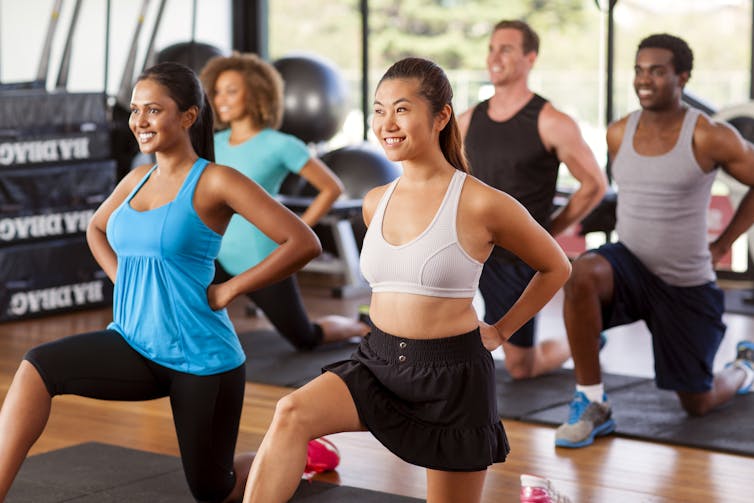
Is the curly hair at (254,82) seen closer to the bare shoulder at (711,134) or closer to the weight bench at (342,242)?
the bare shoulder at (711,134)

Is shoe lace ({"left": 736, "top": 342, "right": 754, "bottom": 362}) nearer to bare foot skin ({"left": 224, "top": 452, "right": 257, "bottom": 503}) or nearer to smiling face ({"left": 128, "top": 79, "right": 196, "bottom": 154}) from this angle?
bare foot skin ({"left": 224, "top": 452, "right": 257, "bottom": 503})

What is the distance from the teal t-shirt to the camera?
447 centimetres

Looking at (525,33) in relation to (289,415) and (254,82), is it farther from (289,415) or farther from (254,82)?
(289,415)

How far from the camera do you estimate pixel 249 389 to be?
457cm

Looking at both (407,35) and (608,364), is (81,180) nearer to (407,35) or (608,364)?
(608,364)

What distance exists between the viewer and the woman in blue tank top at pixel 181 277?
282 centimetres

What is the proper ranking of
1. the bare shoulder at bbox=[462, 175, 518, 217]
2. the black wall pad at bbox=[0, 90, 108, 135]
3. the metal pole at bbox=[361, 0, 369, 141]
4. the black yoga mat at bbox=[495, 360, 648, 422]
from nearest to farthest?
the bare shoulder at bbox=[462, 175, 518, 217]
the black yoga mat at bbox=[495, 360, 648, 422]
the black wall pad at bbox=[0, 90, 108, 135]
the metal pole at bbox=[361, 0, 369, 141]

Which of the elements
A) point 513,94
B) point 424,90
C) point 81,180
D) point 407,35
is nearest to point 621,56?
point 407,35

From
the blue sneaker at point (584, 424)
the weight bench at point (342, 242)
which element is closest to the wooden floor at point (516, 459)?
the blue sneaker at point (584, 424)

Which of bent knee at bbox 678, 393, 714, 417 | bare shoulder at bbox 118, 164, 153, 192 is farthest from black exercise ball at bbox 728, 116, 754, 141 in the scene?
bare shoulder at bbox 118, 164, 153, 192

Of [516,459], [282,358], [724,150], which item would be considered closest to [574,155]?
[724,150]

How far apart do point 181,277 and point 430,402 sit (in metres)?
0.77

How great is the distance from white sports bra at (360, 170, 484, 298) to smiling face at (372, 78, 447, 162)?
12 cm

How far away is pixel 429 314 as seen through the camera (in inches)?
93.7
